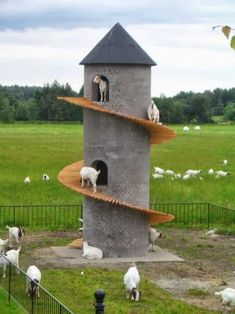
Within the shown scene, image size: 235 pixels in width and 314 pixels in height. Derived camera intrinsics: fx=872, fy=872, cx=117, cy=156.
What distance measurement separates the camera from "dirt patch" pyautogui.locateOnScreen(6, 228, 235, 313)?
19.1 metres

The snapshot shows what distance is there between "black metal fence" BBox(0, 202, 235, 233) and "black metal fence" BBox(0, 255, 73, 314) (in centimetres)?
841

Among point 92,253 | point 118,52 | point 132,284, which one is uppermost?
point 118,52

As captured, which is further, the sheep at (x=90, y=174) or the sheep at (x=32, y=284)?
the sheep at (x=90, y=174)

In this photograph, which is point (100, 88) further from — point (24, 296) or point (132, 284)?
point (24, 296)

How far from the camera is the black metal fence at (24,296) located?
15758 mm

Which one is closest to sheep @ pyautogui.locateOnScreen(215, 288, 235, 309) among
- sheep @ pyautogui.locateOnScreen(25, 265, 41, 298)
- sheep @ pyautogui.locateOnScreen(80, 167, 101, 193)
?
sheep @ pyautogui.locateOnScreen(25, 265, 41, 298)

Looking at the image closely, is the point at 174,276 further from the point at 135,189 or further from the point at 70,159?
the point at 70,159

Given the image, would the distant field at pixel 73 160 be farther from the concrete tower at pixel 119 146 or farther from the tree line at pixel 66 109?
→ the tree line at pixel 66 109

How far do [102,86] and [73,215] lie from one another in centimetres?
707

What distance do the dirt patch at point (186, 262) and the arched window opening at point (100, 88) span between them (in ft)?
14.1

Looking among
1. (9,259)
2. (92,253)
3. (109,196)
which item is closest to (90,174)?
(109,196)

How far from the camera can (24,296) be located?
17.2 metres

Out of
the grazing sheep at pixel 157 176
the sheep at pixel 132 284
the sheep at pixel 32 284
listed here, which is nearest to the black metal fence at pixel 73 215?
the grazing sheep at pixel 157 176

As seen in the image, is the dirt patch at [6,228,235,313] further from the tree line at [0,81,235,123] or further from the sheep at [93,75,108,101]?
the tree line at [0,81,235,123]
